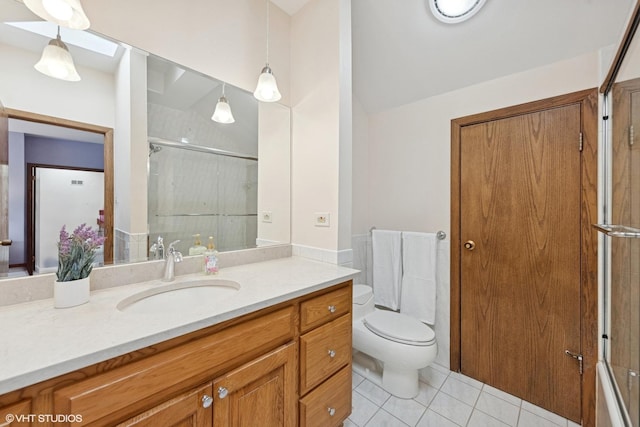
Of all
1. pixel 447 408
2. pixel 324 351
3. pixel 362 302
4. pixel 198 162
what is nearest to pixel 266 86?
pixel 198 162

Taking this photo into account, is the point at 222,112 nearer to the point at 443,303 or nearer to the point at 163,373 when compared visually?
the point at 163,373

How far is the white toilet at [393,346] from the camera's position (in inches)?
59.4

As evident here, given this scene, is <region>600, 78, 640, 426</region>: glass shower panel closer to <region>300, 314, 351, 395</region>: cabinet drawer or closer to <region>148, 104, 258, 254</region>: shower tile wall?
<region>300, 314, 351, 395</region>: cabinet drawer

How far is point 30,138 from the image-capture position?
3.06ft

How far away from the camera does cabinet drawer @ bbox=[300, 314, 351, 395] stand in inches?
41.9

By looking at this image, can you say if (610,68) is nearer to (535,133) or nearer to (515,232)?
(535,133)

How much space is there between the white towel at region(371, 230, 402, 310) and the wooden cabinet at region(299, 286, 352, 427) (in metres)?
0.91

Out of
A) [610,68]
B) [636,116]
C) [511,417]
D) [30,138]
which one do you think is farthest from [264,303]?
[610,68]

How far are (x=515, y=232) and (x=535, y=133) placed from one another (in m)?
0.62

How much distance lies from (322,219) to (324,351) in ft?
2.37

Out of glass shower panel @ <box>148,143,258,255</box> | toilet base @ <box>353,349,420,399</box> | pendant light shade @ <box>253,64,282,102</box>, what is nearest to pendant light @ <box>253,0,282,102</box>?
Result: pendant light shade @ <box>253,64,282,102</box>

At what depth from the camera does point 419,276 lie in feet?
6.43

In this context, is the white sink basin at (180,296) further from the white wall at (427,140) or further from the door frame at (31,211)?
the white wall at (427,140)

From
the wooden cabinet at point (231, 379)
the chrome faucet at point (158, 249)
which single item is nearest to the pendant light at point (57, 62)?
the chrome faucet at point (158, 249)
